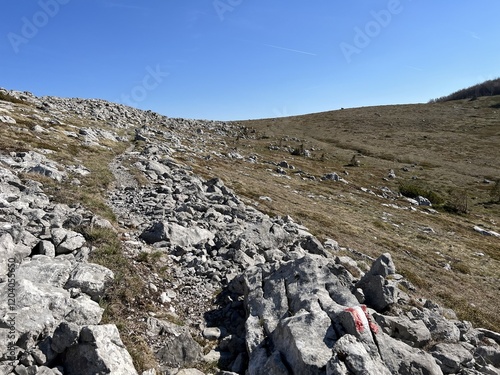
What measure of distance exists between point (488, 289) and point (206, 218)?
66.3 feet

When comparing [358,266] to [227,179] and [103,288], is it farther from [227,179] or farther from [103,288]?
[227,179]

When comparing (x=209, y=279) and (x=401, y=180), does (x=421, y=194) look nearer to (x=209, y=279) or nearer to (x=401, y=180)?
(x=401, y=180)

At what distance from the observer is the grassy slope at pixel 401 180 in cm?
2462

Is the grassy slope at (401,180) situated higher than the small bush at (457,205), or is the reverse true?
the grassy slope at (401,180)

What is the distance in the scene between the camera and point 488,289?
22766 mm

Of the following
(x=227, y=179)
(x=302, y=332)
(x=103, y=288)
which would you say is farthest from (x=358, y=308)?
(x=227, y=179)

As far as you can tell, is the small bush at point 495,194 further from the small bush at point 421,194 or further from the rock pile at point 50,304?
the rock pile at point 50,304

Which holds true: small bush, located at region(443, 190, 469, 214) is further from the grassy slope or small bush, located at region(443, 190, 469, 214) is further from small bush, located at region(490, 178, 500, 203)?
small bush, located at region(490, 178, 500, 203)

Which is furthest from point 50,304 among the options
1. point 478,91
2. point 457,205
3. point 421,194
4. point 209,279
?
point 478,91

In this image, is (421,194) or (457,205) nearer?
(457,205)

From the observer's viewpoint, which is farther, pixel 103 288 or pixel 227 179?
pixel 227 179

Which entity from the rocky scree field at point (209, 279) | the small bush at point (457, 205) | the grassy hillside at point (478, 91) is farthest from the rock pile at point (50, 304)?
the grassy hillside at point (478, 91)

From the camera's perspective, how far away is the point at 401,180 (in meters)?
68.1

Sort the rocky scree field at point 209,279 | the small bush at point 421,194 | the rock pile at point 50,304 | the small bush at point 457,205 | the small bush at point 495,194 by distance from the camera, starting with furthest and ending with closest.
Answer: the small bush at point 495,194 → the small bush at point 421,194 → the small bush at point 457,205 → the rocky scree field at point 209,279 → the rock pile at point 50,304
